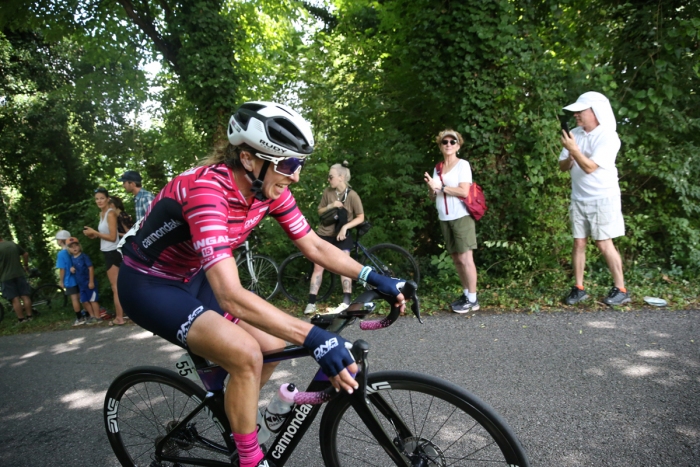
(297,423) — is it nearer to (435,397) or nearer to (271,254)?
(435,397)

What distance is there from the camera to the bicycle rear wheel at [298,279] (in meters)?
A: 6.67

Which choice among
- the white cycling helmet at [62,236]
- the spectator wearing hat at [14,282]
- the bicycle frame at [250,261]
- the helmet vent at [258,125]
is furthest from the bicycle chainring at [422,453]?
the spectator wearing hat at [14,282]

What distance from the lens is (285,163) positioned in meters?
2.12

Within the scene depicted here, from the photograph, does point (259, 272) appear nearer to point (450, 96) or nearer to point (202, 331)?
point (450, 96)

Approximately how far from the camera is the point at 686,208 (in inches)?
221

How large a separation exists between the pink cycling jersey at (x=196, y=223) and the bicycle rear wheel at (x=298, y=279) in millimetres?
4243

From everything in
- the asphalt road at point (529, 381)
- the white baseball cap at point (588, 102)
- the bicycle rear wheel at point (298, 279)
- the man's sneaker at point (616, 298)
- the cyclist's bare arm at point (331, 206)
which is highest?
the white baseball cap at point (588, 102)

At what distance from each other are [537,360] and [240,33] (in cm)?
741

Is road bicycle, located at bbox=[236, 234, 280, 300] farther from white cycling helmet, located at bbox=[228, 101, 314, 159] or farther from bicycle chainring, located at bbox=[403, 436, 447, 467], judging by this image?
bicycle chainring, located at bbox=[403, 436, 447, 467]

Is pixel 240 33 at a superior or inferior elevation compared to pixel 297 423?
superior

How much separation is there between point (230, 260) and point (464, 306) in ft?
12.3

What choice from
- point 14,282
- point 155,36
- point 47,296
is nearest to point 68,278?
point 14,282

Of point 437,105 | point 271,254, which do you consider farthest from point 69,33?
point 437,105

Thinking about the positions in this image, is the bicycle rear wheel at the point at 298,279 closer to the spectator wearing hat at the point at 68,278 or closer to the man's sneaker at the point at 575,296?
the man's sneaker at the point at 575,296
